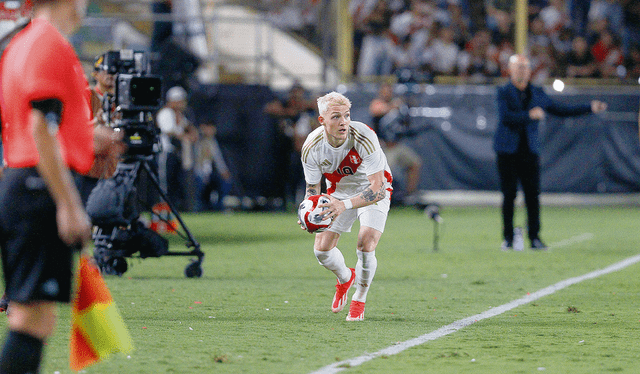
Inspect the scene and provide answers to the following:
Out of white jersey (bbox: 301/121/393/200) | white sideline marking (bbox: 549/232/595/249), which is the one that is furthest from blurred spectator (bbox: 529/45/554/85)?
white jersey (bbox: 301/121/393/200)

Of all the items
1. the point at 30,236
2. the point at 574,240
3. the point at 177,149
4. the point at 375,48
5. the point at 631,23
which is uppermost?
the point at 631,23

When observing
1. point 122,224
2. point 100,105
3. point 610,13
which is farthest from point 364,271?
point 610,13

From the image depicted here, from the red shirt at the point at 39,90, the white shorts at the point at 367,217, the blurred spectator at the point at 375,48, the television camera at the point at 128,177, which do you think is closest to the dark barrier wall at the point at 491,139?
the blurred spectator at the point at 375,48

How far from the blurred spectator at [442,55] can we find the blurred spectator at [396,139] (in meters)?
3.00

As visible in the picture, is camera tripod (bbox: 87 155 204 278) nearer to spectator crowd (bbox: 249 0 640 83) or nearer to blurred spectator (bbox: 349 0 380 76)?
spectator crowd (bbox: 249 0 640 83)

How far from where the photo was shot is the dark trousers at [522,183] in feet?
40.6

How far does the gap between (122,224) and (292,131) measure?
405 inches

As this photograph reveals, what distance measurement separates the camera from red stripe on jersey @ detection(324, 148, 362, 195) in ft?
23.5

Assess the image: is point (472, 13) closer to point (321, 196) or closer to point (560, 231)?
point (560, 231)

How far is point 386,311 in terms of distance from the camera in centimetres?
765

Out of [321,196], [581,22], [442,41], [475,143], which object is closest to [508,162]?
[321,196]

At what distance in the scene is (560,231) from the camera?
611 inches

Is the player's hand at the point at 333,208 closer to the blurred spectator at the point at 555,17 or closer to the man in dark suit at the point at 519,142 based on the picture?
the man in dark suit at the point at 519,142

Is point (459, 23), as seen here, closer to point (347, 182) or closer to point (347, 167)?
point (347, 182)
